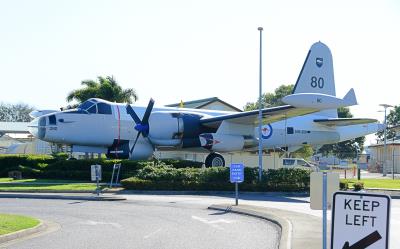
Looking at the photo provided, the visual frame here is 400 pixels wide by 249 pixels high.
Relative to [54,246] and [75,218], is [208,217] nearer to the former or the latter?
[75,218]

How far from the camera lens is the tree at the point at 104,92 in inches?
2143

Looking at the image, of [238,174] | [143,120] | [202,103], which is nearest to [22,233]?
[238,174]

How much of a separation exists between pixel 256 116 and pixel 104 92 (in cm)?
2211

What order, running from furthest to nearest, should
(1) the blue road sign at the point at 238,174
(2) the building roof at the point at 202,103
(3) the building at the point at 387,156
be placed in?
(3) the building at the point at 387,156 < (2) the building roof at the point at 202,103 < (1) the blue road sign at the point at 238,174

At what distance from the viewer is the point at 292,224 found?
630 inches

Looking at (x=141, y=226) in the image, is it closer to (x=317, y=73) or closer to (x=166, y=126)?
(x=166, y=126)

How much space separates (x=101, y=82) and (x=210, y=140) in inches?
906

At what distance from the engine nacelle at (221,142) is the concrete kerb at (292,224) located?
1407 cm

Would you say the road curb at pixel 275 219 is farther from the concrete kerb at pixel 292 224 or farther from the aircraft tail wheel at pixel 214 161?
the aircraft tail wheel at pixel 214 161

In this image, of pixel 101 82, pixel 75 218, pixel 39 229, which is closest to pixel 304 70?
pixel 101 82

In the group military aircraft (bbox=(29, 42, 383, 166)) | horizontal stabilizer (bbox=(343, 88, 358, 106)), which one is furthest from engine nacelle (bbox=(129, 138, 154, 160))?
horizontal stabilizer (bbox=(343, 88, 358, 106))

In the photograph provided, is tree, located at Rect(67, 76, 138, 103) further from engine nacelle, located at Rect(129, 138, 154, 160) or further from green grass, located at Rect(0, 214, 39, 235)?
green grass, located at Rect(0, 214, 39, 235)

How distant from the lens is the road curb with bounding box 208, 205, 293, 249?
1282 centimetres

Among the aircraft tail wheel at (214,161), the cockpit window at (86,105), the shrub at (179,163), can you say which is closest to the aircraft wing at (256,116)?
the aircraft tail wheel at (214,161)
